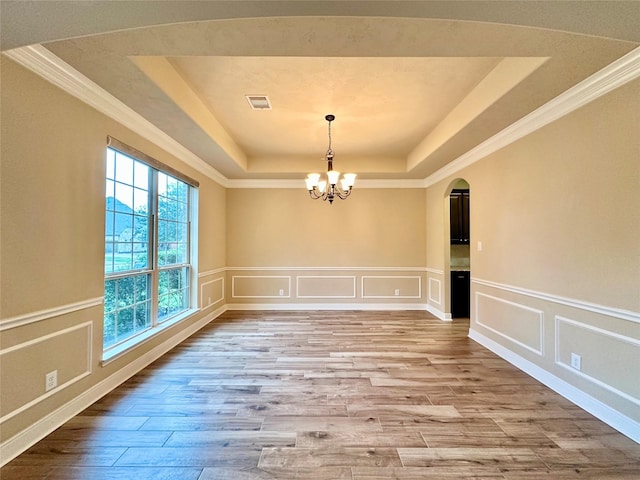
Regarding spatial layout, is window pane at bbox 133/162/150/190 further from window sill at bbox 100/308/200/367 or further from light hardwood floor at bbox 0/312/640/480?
light hardwood floor at bbox 0/312/640/480

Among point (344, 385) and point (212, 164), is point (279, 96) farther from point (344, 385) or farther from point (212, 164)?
point (344, 385)

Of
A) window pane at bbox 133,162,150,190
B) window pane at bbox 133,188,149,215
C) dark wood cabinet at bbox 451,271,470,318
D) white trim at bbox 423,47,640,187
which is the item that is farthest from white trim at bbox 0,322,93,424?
dark wood cabinet at bbox 451,271,470,318

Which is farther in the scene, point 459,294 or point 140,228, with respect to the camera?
point 459,294

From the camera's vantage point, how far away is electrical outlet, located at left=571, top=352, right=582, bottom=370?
2.57 metres

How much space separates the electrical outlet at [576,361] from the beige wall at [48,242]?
4083 millimetres

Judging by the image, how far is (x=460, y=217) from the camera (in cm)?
561

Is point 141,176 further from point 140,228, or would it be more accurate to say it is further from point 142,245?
point 142,245

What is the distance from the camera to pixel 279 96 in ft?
10.5

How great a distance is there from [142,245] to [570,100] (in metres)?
4.41

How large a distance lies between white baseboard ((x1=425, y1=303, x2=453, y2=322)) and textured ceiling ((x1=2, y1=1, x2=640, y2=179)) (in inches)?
103

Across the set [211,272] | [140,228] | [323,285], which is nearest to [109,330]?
[140,228]

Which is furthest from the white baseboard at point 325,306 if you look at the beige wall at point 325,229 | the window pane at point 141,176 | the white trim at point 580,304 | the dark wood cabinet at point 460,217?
the window pane at point 141,176

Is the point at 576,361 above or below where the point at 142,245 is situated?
below

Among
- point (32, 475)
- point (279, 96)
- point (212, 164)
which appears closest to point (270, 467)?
point (32, 475)
